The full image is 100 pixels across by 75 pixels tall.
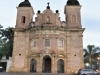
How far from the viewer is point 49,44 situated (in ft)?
113

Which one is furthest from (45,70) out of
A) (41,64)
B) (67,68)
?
(67,68)

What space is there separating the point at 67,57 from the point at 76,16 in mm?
9227

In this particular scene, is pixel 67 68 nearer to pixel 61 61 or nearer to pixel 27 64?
pixel 61 61

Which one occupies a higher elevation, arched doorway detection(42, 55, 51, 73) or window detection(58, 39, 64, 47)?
window detection(58, 39, 64, 47)

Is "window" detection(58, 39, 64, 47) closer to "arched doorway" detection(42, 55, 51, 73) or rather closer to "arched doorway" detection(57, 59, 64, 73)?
"arched doorway" detection(57, 59, 64, 73)

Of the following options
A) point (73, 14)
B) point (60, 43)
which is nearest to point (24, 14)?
point (60, 43)

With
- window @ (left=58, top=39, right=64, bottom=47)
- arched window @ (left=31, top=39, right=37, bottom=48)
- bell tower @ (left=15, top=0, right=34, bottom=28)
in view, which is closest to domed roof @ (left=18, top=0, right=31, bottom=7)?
bell tower @ (left=15, top=0, right=34, bottom=28)

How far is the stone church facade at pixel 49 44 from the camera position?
34.3 metres

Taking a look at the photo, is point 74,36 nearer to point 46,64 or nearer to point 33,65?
point 46,64

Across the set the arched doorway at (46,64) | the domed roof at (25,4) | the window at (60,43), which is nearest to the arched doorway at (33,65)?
the arched doorway at (46,64)

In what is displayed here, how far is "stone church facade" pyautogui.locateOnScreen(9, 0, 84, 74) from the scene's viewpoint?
34281 mm

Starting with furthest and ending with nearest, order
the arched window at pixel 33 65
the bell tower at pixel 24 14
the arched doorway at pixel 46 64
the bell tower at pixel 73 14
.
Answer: the bell tower at pixel 24 14, the bell tower at pixel 73 14, the arched window at pixel 33 65, the arched doorway at pixel 46 64

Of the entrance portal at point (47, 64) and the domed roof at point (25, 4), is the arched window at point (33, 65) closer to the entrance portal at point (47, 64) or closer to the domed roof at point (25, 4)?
the entrance portal at point (47, 64)

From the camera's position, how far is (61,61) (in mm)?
34719
